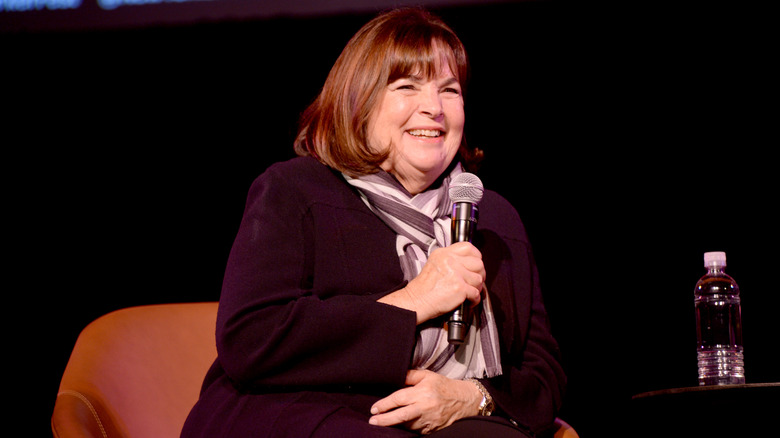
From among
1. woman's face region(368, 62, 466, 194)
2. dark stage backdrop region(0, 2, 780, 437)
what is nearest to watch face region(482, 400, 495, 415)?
woman's face region(368, 62, 466, 194)

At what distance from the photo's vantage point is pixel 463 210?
1.68 meters

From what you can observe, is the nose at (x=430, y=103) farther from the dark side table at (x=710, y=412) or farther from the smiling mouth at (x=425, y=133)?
the dark side table at (x=710, y=412)

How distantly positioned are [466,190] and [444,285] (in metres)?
0.23

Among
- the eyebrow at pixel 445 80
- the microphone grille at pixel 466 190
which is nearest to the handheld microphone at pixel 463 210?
the microphone grille at pixel 466 190

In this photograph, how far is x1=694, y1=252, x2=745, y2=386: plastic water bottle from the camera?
2.50 m

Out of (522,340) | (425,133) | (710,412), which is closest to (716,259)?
(710,412)

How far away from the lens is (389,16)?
2.06m

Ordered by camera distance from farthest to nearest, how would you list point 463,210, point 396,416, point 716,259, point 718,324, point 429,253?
point 718,324, point 716,259, point 429,253, point 463,210, point 396,416

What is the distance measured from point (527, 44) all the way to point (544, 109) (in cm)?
27

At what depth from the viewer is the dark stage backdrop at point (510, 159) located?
3133mm

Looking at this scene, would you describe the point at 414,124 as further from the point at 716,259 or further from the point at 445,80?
the point at 716,259

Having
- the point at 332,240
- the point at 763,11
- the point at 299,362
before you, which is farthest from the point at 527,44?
the point at 299,362

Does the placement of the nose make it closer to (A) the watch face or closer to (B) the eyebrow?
(B) the eyebrow

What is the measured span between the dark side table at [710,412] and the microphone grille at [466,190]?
71 centimetres
